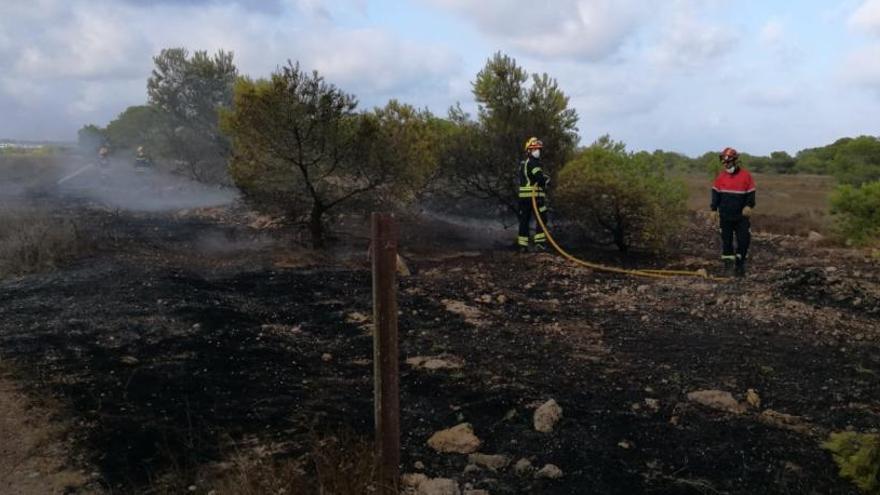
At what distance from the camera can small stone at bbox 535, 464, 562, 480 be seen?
13.0 feet

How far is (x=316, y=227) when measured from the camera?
12109 mm

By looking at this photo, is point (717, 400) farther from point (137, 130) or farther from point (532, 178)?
point (137, 130)

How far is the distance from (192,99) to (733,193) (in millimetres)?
20926

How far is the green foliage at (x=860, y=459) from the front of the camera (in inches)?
143

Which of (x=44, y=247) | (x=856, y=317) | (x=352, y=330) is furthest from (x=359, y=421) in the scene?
(x=44, y=247)

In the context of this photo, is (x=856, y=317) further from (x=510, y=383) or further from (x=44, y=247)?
(x=44, y=247)

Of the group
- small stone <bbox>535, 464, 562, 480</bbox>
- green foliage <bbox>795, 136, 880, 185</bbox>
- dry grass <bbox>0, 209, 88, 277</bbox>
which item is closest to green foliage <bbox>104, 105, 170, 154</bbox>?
dry grass <bbox>0, 209, 88, 277</bbox>

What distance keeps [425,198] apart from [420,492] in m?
11.0

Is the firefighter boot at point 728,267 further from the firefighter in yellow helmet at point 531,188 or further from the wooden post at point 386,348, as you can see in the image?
the wooden post at point 386,348

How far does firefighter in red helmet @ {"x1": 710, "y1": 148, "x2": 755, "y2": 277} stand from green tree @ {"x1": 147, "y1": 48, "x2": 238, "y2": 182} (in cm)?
1791

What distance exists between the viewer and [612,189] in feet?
37.3

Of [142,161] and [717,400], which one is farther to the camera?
[142,161]

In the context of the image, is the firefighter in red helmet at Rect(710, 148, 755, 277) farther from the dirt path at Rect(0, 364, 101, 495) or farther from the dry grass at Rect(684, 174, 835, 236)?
the dirt path at Rect(0, 364, 101, 495)

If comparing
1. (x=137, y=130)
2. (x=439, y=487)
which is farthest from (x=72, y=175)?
(x=439, y=487)
